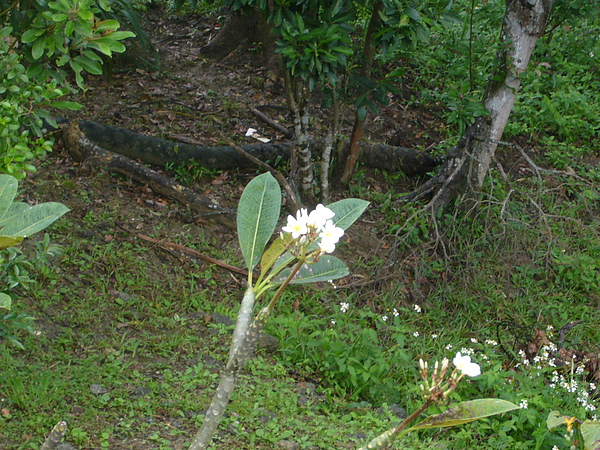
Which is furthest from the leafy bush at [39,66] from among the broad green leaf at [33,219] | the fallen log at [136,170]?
the fallen log at [136,170]

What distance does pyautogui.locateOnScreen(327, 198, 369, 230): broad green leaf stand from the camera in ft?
4.77

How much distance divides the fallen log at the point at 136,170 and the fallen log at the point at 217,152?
0.44 ft

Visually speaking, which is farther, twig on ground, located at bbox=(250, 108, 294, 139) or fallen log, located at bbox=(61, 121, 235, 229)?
twig on ground, located at bbox=(250, 108, 294, 139)

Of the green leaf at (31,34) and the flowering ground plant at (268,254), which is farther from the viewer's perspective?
the green leaf at (31,34)

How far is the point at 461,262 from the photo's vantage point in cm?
492

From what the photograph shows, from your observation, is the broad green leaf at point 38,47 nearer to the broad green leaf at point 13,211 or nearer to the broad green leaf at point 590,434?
the broad green leaf at point 13,211

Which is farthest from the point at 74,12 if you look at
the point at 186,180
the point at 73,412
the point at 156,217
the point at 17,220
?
the point at 186,180

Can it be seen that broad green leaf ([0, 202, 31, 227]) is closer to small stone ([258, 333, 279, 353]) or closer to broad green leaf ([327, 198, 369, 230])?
broad green leaf ([327, 198, 369, 230])

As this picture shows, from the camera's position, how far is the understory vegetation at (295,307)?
9.30 ft

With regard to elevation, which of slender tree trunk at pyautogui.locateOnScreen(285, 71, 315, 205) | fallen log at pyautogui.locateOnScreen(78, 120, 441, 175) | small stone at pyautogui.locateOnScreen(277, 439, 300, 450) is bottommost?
small stone at pyautogui.locateOnScreen(277, 439, 300, 450)

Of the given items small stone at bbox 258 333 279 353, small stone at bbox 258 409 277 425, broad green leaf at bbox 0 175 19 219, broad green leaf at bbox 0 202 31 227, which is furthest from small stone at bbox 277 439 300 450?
broad green leaf at bbox 0 175 19 219

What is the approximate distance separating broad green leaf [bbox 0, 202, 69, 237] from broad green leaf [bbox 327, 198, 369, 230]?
2.28 feet

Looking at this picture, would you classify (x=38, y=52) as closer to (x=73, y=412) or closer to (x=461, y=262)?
(x=73, y=412)

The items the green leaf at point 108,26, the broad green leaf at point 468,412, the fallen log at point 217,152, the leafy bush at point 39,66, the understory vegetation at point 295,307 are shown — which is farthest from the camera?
the fallen log at point 217,152
